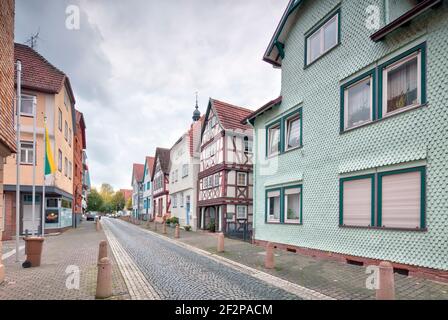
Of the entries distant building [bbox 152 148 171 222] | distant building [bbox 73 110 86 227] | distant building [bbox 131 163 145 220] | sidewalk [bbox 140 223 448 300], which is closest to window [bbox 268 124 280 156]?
sidewalk [bbox 140 223 448 300]

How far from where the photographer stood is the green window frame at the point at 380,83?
796cm

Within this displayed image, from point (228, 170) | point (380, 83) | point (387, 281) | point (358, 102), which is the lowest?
point (387, 281)

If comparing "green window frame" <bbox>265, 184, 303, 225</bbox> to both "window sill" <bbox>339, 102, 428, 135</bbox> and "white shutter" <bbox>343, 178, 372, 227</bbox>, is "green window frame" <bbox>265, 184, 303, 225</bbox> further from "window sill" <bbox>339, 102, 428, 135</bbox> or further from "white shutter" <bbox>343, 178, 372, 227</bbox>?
"window sill" <bbox>339, 102, 428, 135</bbox>

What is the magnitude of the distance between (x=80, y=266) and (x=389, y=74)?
37.7 ft

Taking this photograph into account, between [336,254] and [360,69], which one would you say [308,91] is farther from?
[336,254]

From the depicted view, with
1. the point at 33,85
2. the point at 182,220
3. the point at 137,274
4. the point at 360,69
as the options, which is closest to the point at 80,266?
the point at 137,274

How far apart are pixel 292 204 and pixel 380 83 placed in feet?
20.6

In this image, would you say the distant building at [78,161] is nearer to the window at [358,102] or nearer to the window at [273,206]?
the window at [273,206]

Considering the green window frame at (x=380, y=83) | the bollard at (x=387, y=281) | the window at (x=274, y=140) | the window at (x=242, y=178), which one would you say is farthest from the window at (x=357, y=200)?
the window at (x=242, y=178)

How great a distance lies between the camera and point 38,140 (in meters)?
19.1

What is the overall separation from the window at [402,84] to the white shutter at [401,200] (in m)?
2.04

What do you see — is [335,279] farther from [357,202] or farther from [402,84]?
[402,84]

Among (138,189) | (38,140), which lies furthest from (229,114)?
(138,189)

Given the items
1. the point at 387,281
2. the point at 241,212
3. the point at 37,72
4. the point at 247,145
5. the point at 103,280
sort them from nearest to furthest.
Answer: the point at 387,281 < the point at 103,280 < the point at 37,72 < the point at 241,212 < the point at 247,145
